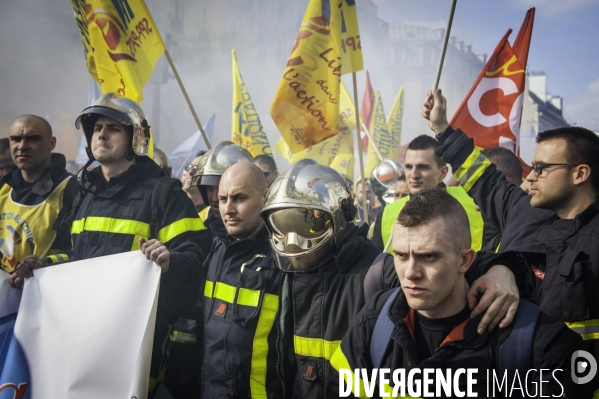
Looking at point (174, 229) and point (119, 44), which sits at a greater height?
point (119, 44)

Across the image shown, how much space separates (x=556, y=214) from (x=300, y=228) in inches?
57.2

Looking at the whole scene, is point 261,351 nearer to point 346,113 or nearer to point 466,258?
point 466,258

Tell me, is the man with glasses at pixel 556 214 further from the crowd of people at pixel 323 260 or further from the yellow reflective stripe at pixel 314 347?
the yellow reflective stripe at pixel 314 347

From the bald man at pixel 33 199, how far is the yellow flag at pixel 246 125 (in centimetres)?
350

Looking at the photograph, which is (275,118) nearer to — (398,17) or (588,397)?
(588,397)

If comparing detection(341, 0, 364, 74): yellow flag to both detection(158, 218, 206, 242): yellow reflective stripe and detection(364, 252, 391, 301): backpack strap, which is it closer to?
detection(158, 218, 206, 242): yellow reflective stripe

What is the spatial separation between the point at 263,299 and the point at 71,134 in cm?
2102

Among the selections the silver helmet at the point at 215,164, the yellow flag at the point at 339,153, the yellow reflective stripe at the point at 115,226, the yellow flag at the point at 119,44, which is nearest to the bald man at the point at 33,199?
the yellow reflective stripe at the point at 115,226

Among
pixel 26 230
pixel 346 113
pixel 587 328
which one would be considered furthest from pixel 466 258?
pixel 346 113

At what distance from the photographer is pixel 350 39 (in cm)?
589

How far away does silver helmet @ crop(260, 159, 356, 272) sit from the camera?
3180mm

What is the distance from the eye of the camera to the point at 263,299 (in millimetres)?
3176

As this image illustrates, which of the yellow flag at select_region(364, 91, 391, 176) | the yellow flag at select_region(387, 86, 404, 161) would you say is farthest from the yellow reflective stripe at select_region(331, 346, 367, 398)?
the yellow flag at select_region(387, 86, 404, 161)

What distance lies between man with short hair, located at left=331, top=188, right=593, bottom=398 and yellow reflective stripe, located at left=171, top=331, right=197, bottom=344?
1.62m
